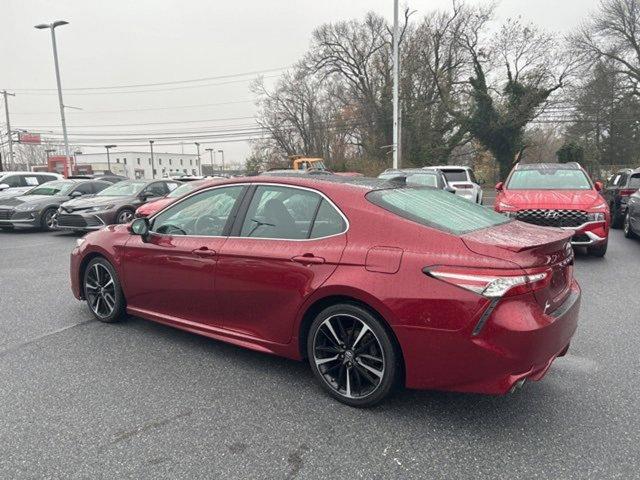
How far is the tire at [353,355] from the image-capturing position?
2938 millimetres

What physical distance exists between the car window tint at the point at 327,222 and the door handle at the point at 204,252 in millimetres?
883

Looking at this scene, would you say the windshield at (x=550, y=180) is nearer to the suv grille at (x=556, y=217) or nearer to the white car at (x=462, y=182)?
the suv grille at (x=556, y=217)

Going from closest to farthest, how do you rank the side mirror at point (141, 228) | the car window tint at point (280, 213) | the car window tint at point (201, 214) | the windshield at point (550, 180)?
1. the car window tint at point (280, 213)
2. the car window tint at point (201, 214)
3. the side mirror at point (141, 228)
4. the windshield at point (550, 180)

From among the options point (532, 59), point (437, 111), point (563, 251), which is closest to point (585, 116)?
point (532, 59)

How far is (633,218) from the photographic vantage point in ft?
31.5

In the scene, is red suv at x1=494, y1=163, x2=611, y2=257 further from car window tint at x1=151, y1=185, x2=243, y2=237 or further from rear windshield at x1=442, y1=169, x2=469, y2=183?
rear windshield at x1=442, y1=169, x2=469, y2=183

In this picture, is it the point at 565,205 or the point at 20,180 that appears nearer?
the point at 565,205

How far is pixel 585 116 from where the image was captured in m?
33.2

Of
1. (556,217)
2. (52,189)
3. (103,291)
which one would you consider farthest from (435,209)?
(52,189)

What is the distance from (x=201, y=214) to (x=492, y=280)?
2.52m

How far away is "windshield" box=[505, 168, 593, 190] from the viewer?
865 cm

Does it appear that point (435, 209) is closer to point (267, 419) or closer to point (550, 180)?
point (267, 419)

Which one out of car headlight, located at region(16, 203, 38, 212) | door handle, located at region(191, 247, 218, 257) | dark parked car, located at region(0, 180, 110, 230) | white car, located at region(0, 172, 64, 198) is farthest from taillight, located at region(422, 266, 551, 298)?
white car, located at region(0, 172, 64, 198)

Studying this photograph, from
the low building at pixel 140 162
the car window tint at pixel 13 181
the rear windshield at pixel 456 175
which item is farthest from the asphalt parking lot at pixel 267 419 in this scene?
the low building at pixel 140 162
